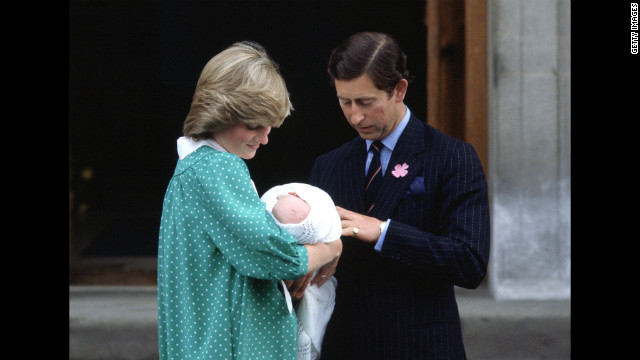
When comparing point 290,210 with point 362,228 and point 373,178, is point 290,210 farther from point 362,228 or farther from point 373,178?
point 373,178

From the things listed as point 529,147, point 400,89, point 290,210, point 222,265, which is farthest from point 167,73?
point 222,265

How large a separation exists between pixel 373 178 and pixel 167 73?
150 inches

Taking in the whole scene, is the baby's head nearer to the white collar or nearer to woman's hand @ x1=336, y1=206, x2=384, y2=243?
woman's hand @ x1=336, y1=206, x2=384, y2=243

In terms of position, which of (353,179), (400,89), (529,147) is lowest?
(353,179)

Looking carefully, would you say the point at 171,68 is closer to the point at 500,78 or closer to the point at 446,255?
the point at 500,78

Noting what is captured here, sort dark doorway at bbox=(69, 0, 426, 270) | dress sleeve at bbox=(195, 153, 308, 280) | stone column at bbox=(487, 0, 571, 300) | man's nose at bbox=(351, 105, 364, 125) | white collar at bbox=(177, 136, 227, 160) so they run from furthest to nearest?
1. dark doorway at bbox=(69, 0, 426, 270)
2. stone column at bbox=(487, 0, 571, 300)
3. man's nose at bbox=(351, 105, 364, 125)
4. white collar at bbox=(177, 136, 227, 160)
5. dress sleeve at bbox=(195, 153, 308, 280)

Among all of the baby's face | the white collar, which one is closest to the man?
the baby's face

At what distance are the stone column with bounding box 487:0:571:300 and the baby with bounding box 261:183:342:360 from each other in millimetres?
3342

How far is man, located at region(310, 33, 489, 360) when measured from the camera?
253cm

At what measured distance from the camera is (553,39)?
5633mm

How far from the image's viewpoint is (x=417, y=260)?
2.51m

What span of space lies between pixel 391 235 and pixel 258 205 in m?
0.46

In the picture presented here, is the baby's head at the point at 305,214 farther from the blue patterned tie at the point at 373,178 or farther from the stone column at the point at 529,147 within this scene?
the stone column at the point at 529,147
